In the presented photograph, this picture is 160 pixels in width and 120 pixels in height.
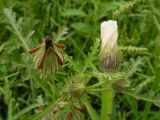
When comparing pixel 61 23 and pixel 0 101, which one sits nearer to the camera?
pixel 0 101

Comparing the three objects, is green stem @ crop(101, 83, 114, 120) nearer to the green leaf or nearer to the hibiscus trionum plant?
the hibiscus trionum plant

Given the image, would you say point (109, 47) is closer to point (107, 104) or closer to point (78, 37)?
point (107, 104)

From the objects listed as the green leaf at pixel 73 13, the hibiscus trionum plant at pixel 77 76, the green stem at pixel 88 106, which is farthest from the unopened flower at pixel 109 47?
the green leaf at pixel 73 13

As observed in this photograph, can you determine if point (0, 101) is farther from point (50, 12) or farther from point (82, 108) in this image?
point (82, 108)

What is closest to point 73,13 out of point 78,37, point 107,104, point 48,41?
point 78,37

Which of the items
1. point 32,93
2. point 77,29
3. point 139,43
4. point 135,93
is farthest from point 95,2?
point 135,93

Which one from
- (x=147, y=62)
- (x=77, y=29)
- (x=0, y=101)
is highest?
(x=77, y=29)
